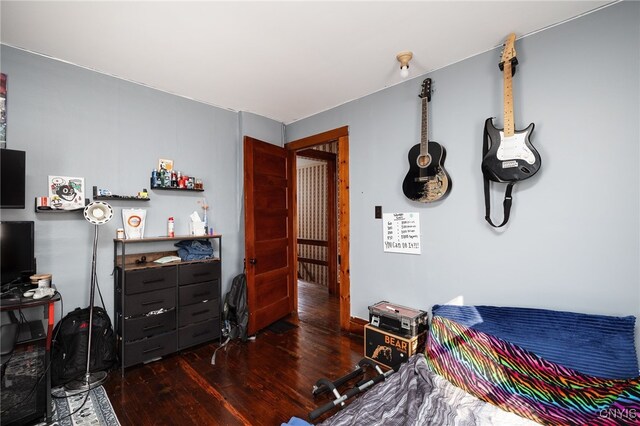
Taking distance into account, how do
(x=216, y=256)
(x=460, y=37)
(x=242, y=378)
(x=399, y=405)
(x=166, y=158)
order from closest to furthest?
1. (x=399, y=405)
2. (x=460, y=37)
3. (x=242, y=378)
4. (x=166, y=158)
5. (x=216, y=256)

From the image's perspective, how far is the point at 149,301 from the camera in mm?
2432

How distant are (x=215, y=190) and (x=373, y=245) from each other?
6.25 ft

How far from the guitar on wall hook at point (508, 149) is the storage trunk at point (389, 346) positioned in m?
1.13

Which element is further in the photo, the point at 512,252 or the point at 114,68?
the point at 114,68

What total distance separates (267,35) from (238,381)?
2.60 meters

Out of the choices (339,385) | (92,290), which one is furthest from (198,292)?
(339,385)

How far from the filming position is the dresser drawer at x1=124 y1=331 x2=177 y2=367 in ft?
7.66

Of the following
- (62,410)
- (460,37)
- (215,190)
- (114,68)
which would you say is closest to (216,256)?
(215,190)

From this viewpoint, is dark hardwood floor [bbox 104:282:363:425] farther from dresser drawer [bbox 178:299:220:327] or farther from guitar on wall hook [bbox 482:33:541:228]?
guitar on wall hook [bbox 482:33:541:228]

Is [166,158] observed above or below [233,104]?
below

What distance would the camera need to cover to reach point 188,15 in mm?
1773

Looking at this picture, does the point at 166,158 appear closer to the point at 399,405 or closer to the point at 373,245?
the point at 373,245

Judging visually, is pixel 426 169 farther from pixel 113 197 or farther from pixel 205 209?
pixel 113 197

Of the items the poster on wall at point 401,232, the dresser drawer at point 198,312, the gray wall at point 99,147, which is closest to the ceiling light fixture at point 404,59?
the poster on wall at point 401,232
